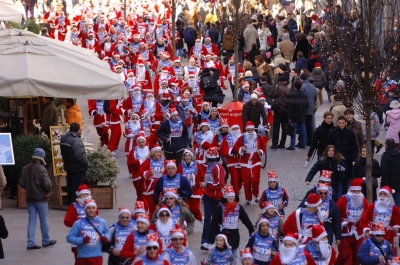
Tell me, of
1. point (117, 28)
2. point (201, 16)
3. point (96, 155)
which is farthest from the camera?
point (201, 16)

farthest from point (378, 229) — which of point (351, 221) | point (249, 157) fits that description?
point (249, 157)

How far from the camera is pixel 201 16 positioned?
153 ft

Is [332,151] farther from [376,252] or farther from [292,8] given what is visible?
→ [292,8]

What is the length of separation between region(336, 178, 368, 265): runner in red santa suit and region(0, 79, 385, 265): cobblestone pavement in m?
1.93

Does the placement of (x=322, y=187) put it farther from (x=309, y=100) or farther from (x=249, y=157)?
(x=309, y=100)

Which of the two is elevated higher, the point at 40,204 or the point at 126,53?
the point at 126,53

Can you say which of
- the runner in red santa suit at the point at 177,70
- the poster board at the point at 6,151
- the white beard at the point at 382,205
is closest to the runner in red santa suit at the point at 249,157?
the white beard at the point at 382,205

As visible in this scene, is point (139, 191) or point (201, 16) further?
point (201, 16)

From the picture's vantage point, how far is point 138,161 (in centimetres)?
1839

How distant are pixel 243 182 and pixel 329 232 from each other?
4803 mm

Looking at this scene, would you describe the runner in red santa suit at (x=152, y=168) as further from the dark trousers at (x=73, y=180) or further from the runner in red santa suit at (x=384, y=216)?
the runner in red santa suit at (x=384, y=216)

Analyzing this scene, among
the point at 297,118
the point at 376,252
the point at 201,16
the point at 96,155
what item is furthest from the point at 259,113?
the point at 201,16

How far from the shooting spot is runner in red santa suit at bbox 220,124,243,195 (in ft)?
62.6

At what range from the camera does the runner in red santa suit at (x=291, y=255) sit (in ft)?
40.0
